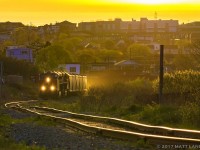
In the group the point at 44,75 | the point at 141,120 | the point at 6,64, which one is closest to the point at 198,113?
the point at 141,120

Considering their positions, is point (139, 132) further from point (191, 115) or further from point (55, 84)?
point (55, 84)

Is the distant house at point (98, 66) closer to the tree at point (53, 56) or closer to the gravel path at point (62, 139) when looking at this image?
the tree at point (53, 56)

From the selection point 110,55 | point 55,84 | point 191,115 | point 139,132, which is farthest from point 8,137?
point 110,55

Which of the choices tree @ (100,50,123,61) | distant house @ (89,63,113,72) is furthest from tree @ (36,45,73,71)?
tree @ (100,50,123,61)

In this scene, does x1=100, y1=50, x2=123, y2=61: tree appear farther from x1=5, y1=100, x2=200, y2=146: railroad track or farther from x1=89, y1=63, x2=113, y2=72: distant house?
x1=5, y1=100, x2=200, y2=146: railroad track

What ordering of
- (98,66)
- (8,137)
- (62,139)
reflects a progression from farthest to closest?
(98,66) → (8,137) → (62,139)

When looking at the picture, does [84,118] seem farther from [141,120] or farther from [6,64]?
[6,64]

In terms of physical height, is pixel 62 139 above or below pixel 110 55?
above

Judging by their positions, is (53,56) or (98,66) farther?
(98,66)

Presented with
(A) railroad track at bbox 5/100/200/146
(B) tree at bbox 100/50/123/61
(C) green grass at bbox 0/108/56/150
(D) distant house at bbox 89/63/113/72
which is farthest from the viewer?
(B) tree at bbox 100/50/123/61

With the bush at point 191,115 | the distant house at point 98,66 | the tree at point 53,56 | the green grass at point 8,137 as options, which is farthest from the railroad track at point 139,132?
the distant house at point 98,66

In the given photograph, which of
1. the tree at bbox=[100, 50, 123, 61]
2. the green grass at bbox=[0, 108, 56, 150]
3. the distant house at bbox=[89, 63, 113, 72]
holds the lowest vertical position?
the distant house at bbox=[89, 63, 113, 72]

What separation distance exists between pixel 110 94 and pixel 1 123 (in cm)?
1881

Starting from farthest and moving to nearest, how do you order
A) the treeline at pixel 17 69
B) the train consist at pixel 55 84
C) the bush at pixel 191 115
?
the treeline at pixel 17 69 → the train consist at pixel 55 84 → the bush at pixel 191 115
